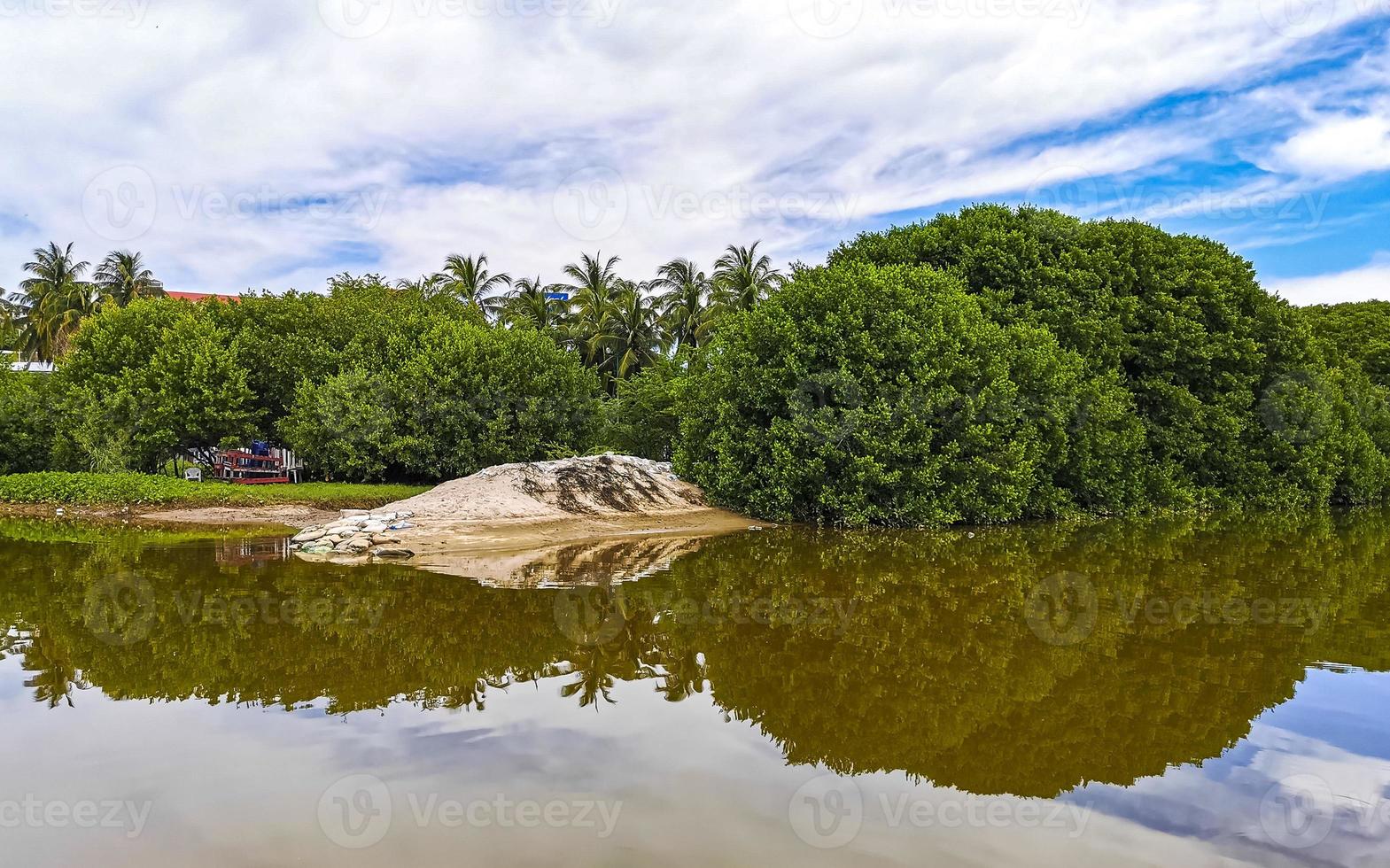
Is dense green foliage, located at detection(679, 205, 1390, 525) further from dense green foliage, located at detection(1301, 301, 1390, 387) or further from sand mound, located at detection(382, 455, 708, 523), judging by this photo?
dense green foliage, located at detection(1301, 301, 1390, 387)

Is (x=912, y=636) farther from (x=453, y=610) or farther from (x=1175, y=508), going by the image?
(x=1175, y=508)

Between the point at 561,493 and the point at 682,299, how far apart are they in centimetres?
2841

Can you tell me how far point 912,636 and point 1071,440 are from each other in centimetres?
1895

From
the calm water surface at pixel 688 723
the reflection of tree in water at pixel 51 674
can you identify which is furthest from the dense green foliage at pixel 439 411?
the reflection of tree in water at pixel 51 674

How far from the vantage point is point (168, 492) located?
85.6ft

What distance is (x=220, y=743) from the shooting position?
6719mm

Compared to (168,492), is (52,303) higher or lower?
higher

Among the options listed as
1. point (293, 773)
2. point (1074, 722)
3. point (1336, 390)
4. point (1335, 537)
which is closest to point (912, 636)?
point (1074, 722)

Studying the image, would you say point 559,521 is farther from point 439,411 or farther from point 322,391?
point 322,391

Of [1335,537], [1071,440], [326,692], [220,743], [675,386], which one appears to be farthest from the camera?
[675,386]

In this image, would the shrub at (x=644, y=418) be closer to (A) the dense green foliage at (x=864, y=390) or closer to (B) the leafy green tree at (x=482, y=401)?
(A) the dense green foliage at (x=864, y=390)

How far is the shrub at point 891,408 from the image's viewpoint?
75.8 ft

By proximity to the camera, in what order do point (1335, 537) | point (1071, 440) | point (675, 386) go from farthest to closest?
point (675, 386) → point (1071, 440) → point (1335, 537)

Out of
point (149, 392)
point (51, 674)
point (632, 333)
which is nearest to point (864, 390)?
point (51, 674)
